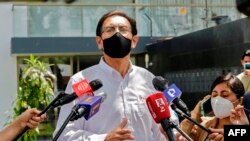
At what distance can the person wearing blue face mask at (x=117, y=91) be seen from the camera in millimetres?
2354

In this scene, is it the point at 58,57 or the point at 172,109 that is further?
the point at 58,57

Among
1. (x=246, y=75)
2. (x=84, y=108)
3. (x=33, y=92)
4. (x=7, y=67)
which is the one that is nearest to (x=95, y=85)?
(x=84, y=108)

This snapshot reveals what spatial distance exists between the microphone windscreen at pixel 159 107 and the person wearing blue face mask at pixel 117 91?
20 centimetres

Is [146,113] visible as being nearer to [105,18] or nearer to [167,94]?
[167,94]

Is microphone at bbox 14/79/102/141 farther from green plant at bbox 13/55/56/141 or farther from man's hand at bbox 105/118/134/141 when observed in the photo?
green plant at bbox 13/55/56/141

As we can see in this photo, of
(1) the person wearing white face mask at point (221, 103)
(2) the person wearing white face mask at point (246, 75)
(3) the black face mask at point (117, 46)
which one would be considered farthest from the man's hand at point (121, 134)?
(2) the person wearing white face mask at point (246, 75)

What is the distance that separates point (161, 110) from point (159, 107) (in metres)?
0.02

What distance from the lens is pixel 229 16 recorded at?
10453 millimetres

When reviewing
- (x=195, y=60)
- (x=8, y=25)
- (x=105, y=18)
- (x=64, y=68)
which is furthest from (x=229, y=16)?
(x=105, y=18)

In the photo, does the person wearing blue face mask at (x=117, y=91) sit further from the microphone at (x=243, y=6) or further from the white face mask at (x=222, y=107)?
the microphone at (x=243, y=6)

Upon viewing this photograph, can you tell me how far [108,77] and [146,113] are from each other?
25cm

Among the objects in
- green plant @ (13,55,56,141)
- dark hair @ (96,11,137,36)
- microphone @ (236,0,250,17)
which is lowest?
green plant @ (13,55,56,141)

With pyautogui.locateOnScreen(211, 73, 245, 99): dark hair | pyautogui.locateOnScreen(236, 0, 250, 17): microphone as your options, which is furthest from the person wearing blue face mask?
pyautogui.locateOnScreen(236, 0, 250, 17): microphone

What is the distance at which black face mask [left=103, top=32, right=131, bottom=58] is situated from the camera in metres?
2.43
